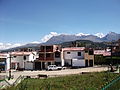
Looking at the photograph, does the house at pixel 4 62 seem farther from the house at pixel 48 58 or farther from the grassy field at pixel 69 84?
the grassy field at pixel 69 84

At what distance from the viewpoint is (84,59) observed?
57594mm

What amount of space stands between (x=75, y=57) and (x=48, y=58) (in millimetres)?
6129

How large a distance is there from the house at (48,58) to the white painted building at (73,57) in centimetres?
137

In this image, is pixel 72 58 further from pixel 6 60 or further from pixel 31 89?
pixel 31 89

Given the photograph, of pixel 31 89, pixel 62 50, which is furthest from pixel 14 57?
pixel 31 89

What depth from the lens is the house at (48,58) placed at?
58.8 meters

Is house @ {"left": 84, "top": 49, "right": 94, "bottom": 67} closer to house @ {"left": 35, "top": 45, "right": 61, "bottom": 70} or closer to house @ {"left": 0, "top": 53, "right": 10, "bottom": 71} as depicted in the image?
house @ {"left": 35, "top": 45, "right": 61, "bottom": 70}

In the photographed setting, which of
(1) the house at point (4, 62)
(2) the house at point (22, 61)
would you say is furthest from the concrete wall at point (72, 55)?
(1) the house at point (4, 62)

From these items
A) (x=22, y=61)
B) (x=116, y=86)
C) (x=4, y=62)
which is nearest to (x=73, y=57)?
(x=22, y=61)

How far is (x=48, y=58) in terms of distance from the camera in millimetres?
58781

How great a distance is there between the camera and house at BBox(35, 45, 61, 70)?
5875 cm

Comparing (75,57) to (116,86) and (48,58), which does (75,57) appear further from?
(116,86)

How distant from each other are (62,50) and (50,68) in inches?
326

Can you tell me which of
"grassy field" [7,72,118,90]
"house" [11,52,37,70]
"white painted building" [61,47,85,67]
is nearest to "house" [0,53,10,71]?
"house" [11,52,37,70]
